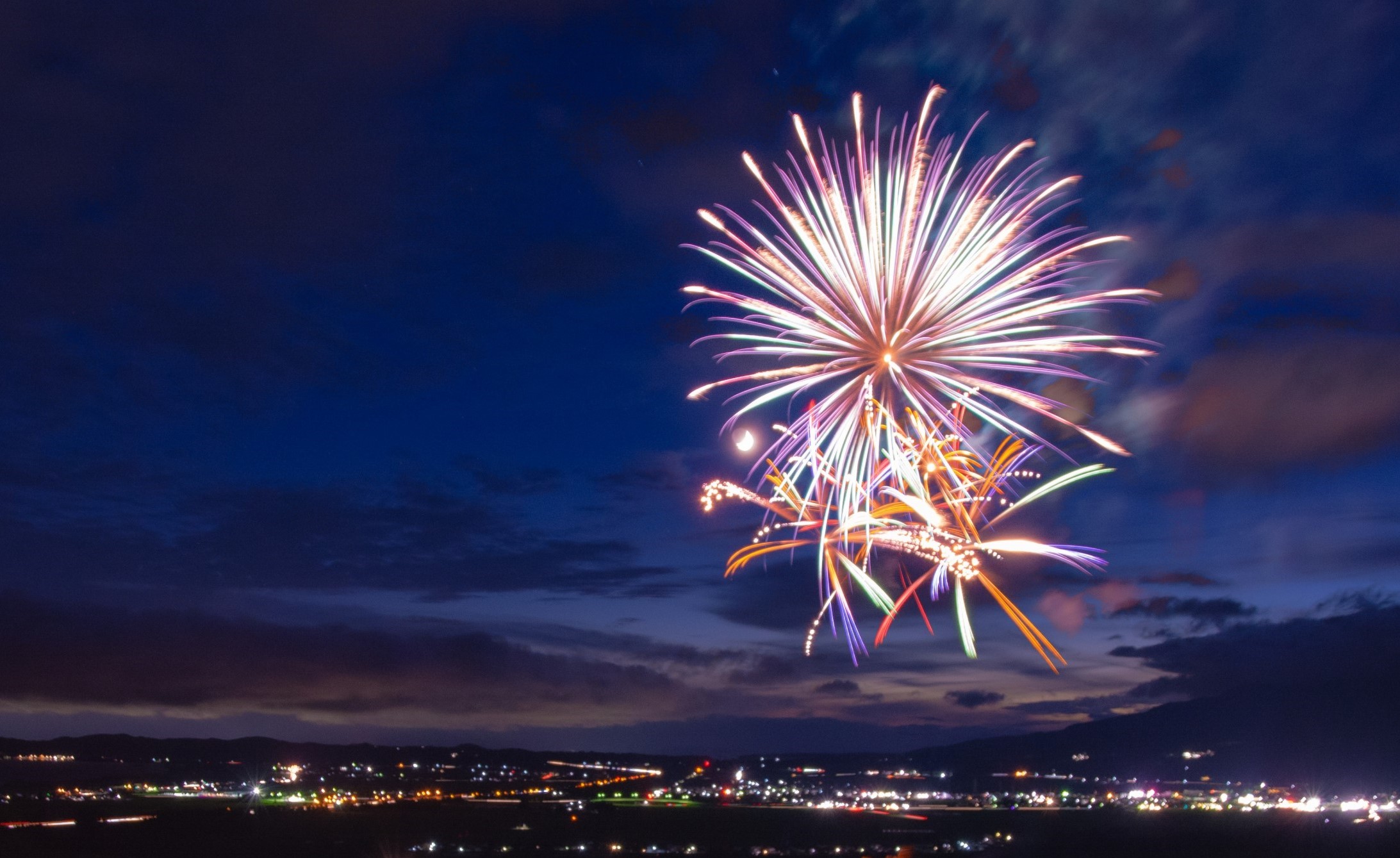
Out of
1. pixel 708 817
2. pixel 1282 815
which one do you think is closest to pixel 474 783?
pixel 708 817

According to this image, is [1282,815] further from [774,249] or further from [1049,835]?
[774,249]

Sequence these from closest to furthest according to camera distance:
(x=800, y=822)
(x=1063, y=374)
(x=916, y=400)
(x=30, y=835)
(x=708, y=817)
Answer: (x=1063, y=374), (x=916, y=400), (x=30, y=835), (x=800, y=822), (x=708, y=817)

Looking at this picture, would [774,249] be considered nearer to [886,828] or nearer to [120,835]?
[120,835]

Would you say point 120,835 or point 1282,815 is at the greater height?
point 120,835

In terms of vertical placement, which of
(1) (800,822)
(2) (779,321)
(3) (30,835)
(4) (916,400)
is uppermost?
(2) (779,321)

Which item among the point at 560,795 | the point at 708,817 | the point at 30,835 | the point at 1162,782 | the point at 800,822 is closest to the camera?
the point at 30,835

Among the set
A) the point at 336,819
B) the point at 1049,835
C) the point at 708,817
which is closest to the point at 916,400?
the point at 1049,835

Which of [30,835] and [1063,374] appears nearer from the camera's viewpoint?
[1063,374]
